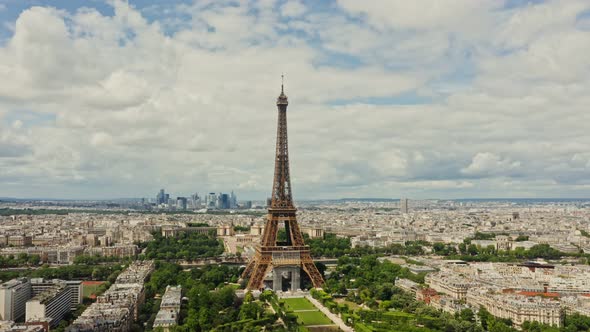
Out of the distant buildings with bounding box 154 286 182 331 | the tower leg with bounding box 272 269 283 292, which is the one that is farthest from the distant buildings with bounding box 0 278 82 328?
the tower leg with bounding box 272 269 283 292

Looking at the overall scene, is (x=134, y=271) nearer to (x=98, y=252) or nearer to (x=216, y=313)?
(x=216, y=313)

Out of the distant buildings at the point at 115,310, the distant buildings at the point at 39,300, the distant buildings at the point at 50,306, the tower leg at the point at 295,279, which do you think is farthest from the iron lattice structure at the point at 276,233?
the distant buildings at the point at 50,306

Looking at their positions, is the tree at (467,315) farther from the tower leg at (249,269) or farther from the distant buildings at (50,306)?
the distant buildings at (50,306)

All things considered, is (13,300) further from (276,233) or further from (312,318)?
(276,233)

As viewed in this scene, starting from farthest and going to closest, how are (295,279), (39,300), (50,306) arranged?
(295,279) → (50,306) → (39,300)

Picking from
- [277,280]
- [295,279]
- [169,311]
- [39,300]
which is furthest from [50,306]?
[295,279]

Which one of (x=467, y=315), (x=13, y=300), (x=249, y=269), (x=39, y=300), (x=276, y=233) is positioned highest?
(x=276, y=233)
